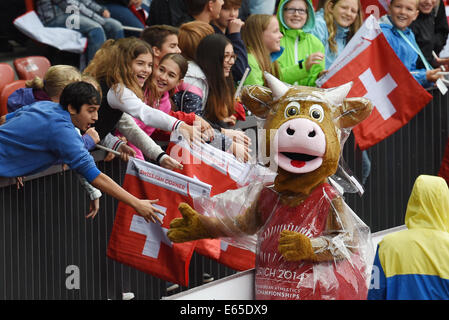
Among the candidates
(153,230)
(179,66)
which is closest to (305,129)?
(153,230)

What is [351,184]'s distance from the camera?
6.38m

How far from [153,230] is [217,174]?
0.61m

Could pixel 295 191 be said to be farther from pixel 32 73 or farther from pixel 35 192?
pixel 32 73

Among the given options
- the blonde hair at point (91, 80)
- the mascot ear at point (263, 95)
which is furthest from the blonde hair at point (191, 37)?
the mascot ear at point (263, 95)

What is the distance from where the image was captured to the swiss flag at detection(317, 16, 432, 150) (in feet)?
28.5

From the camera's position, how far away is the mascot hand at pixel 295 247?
591 centimetres

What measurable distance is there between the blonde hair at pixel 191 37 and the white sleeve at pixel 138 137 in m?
0.96

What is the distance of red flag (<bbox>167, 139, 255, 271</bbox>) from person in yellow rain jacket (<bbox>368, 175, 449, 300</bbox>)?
167 centimetres

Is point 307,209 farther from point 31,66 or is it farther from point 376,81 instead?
point 31,66

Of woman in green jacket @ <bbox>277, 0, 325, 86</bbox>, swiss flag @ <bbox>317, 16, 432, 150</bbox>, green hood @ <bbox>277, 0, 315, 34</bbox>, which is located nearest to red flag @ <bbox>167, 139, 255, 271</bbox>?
swiss flag @ <bbox>317, 16, 432, 150</bbox>

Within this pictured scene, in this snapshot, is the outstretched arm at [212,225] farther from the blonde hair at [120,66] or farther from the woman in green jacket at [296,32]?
the woman in green jacket at [296,32]

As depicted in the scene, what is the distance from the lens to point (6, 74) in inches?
353

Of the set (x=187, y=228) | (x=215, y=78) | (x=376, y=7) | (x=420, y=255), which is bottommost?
(x=420, y=255)
